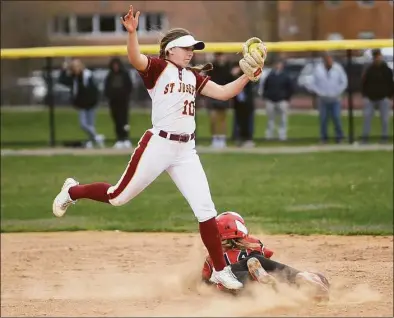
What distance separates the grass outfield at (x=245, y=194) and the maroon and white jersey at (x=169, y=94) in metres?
4.01

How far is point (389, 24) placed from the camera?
21.9 m

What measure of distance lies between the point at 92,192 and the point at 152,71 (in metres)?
1.14

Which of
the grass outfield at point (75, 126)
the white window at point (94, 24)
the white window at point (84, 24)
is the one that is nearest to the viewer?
the white window at point (94, 24)

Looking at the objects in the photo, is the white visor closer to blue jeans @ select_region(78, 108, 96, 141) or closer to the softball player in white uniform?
the softball player in white uniform

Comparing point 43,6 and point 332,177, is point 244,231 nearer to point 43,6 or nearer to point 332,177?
point 332,177

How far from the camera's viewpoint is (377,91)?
19672mm

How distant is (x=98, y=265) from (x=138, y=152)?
2246mm

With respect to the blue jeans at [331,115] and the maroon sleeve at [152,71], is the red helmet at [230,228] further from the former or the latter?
the blue jeans at [331,115]

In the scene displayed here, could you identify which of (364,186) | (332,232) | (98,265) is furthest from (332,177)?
(98,265)

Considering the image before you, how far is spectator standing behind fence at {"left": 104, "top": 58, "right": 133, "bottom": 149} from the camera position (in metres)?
20.4

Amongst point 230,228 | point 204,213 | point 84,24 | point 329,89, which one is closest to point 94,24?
point 84,24

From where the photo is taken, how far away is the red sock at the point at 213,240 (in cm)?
725

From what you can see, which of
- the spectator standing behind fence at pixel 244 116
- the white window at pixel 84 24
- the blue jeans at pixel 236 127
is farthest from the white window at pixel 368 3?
the white window at pixel 84 24

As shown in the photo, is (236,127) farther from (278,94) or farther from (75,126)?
(75,126)
